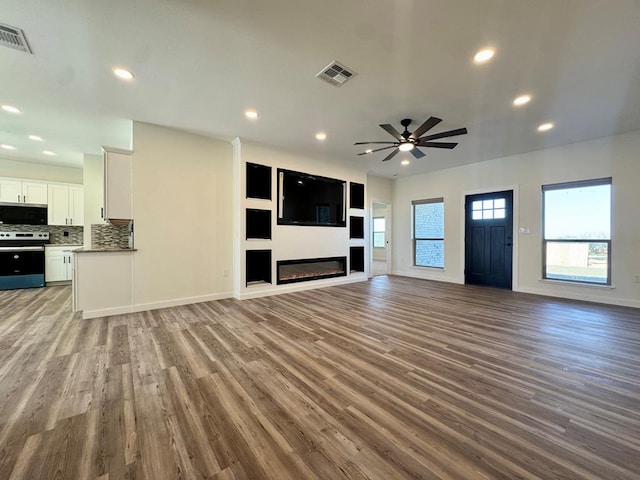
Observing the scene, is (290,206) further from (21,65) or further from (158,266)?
(21,65)

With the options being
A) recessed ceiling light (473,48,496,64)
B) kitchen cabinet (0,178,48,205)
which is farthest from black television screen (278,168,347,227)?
kitchen cabinet (0,178,48,205)

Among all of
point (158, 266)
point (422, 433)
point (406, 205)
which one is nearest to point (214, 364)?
point (422, 433)

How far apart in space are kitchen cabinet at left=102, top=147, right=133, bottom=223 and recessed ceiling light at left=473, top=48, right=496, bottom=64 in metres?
4.74

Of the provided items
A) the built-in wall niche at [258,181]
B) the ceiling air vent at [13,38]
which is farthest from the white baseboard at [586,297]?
the ceiling air vent at [13,38]

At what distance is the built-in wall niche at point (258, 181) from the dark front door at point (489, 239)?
4872 mm

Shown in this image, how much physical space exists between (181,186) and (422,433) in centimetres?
464

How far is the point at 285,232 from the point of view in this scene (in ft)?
17.7

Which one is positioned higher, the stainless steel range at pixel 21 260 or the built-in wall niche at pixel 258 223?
the built-in wall niche at pixel 258 223

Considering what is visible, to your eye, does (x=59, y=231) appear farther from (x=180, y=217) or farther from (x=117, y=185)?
(x=180, y=217)

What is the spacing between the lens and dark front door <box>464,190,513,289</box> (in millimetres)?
5766

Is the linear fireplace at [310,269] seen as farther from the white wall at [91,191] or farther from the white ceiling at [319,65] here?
the white wall at [91,191]

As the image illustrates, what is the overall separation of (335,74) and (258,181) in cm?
275

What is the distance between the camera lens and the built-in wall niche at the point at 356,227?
22.2ft

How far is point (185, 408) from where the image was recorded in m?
1.73
